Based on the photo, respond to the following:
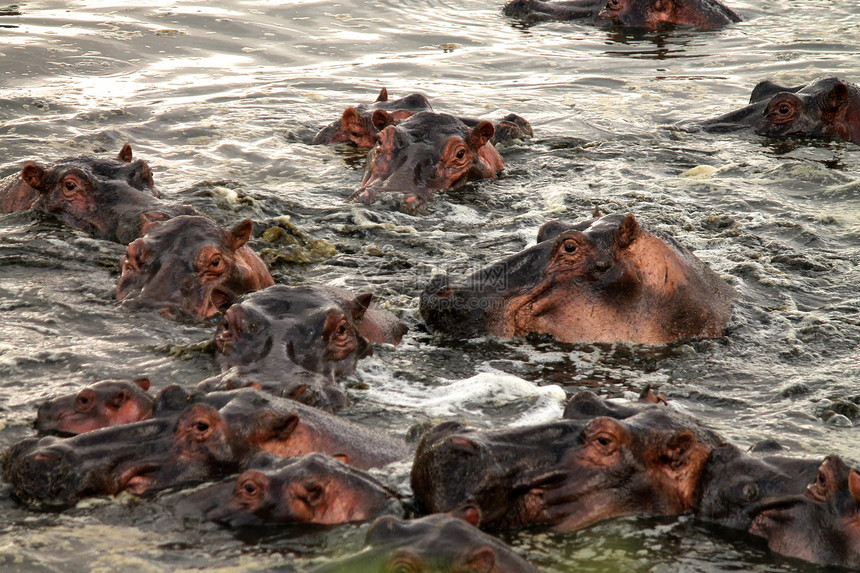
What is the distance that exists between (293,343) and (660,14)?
1314 centimetres

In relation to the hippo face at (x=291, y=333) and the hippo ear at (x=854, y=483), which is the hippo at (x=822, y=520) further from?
the hippo face at (x=291, y=333)

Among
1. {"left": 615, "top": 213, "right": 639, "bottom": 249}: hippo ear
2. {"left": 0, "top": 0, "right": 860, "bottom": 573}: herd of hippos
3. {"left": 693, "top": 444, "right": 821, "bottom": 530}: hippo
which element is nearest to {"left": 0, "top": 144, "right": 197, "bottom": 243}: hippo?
{"left": 0, "top": 0, "right": 860, "bottom": 573}: herd of hippos

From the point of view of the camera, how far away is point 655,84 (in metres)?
15.4

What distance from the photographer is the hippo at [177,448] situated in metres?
5.05

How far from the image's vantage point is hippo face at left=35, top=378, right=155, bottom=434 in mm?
5734

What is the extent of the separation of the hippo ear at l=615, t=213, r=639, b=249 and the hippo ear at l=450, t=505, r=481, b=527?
3.14 metres

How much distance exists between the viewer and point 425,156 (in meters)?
11.0

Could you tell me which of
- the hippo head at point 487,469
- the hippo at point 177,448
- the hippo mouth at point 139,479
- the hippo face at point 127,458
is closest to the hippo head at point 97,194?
the hippo at point 177,448

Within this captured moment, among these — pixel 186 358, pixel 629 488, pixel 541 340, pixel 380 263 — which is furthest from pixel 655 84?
pixel 629 488

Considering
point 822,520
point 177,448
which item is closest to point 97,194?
point 177,448

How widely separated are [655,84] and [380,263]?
7.42 m

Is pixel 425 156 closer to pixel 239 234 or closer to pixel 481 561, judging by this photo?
pixel 239 234

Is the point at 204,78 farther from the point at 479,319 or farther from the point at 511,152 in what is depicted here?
the point at 479,319

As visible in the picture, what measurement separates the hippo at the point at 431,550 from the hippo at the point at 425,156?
6578 millimetres
